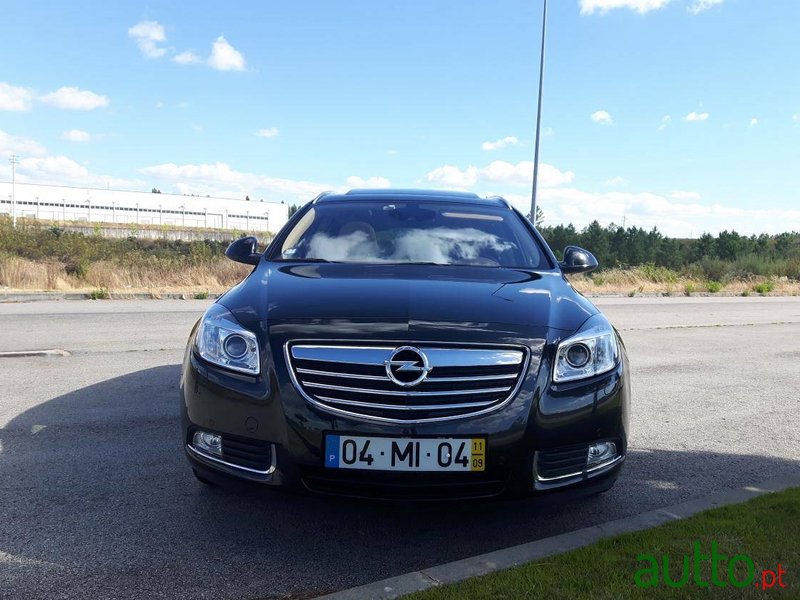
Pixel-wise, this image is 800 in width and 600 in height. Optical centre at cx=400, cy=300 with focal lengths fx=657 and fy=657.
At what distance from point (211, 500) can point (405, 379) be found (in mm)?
1439

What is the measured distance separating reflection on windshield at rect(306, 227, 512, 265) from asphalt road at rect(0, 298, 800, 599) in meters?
1.46

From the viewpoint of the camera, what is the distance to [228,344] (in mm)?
2771

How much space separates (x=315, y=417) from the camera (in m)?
2.53

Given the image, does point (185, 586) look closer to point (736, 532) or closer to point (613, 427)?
point (613, 427)

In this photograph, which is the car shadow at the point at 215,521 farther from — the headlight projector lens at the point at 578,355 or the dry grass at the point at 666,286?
the dry grass at the point at 666,286

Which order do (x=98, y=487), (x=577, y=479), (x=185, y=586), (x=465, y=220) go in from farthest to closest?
(x=465, y=220)
(x=98, y=487)
(x=577, y=479)
(x=185, y=586)

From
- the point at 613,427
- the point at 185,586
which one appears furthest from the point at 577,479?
the point at 185,586

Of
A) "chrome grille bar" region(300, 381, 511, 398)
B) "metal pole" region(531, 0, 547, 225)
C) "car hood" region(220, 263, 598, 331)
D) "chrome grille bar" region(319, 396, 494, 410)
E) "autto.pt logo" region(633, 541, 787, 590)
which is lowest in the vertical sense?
"autto.pt logo" region(633, 541, 787, 590)

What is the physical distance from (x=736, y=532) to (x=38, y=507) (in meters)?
3.23

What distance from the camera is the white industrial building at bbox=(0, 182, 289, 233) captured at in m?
82.2

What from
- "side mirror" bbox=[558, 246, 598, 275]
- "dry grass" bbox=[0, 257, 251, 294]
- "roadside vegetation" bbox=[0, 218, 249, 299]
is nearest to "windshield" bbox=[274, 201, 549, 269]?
"side mirror" bbox=[558, 246, 598, 275]

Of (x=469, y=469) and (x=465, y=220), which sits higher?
(x=465, y=220)

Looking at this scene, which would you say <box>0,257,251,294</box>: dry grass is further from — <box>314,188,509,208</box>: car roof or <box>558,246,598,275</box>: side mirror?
<box>558,246,598,275</box>: side mirror

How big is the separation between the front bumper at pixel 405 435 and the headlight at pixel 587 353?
0.05m
